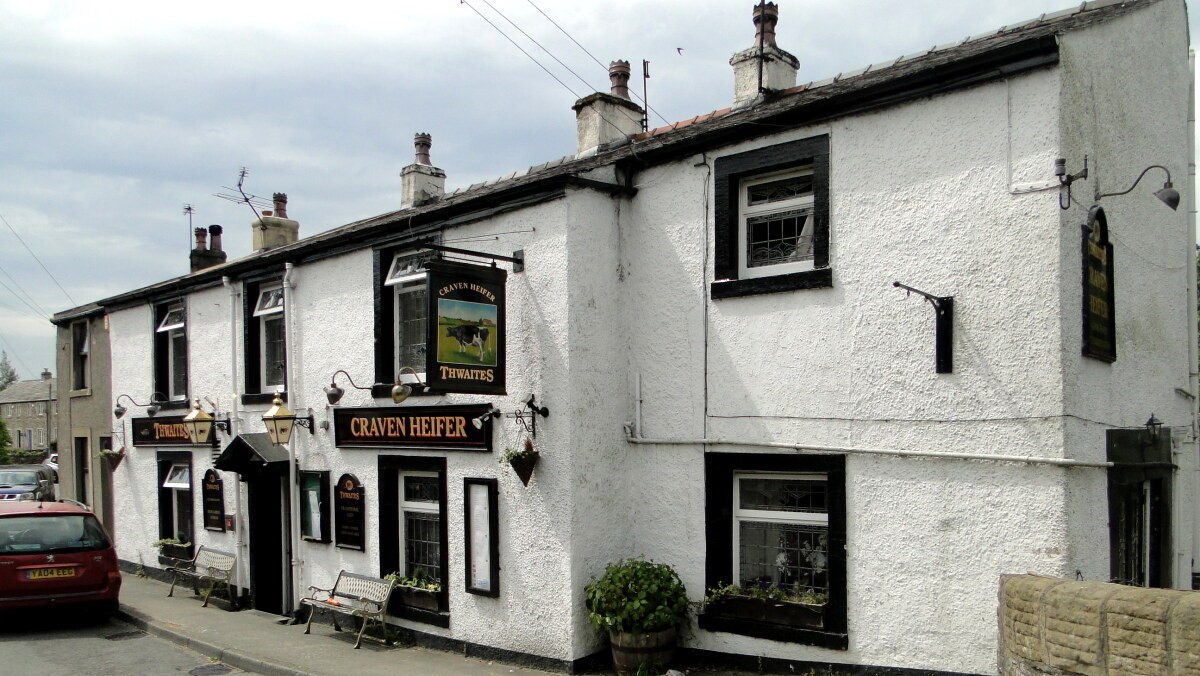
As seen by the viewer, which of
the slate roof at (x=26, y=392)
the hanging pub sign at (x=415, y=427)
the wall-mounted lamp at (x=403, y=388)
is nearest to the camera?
the hanging pub sign at (x=415, y=427)

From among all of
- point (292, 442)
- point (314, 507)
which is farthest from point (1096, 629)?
point (292, 442)

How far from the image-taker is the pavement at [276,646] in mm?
9734

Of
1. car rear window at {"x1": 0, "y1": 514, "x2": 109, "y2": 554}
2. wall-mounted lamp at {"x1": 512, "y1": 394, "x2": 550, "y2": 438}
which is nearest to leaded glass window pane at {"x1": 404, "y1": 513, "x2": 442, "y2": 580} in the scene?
wall-mounted lamp at {"x1": 512, "y1": 394, "x2": 550, "y2": 438}

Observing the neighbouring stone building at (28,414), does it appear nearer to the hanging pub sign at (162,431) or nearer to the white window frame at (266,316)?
the hanging pub sign at (162,431)

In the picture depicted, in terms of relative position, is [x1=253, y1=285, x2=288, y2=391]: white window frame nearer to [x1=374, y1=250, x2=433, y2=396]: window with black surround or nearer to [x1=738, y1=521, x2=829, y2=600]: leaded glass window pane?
[x1=374, y1=250, x2=433, y2=396]: window with black surround

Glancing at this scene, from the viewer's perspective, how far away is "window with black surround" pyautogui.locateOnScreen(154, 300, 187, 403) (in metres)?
16.5

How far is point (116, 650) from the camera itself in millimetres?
11320

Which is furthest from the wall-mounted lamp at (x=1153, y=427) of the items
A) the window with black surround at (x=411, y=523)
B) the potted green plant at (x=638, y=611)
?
the window with black surround at (x=411, y=523)

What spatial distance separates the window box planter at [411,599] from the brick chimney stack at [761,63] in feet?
22.3

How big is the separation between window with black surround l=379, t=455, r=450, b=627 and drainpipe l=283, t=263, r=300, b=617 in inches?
82.3

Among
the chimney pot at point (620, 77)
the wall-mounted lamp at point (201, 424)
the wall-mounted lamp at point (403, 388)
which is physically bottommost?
the wall-mounted lamp at point (201, 424)

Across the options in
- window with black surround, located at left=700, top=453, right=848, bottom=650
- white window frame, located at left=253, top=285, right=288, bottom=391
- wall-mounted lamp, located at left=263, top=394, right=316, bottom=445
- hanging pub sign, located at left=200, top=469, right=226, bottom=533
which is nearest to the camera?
window with black surround, located at left=700, top=453, right=848, bottom=650

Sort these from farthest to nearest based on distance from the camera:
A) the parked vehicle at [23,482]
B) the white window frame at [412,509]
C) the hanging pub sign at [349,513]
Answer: the parked vehicle at [23,482]
the hanging pub sign at [349,513]
the white window frame at [412,509]

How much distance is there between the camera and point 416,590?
10797 mm
